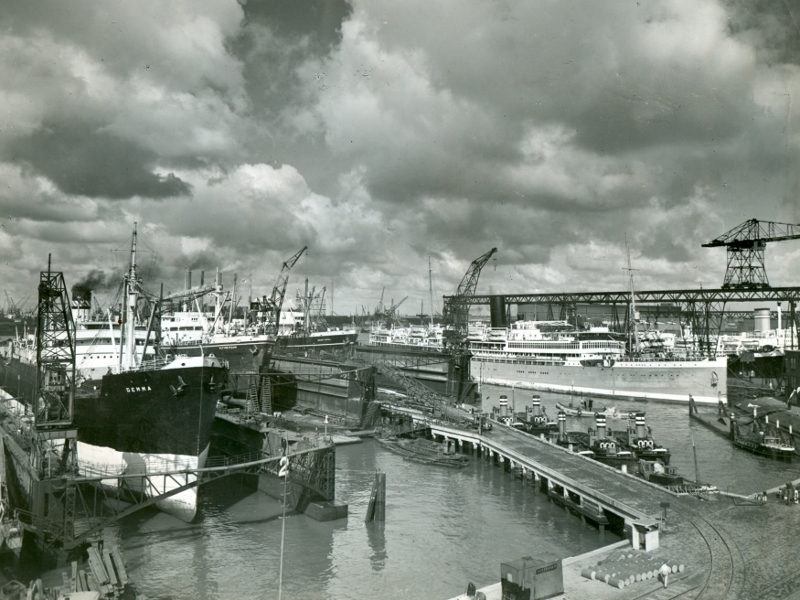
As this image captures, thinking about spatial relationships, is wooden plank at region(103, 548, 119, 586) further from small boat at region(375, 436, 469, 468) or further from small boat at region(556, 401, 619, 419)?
small boat at region(556, 401, 619, 419)

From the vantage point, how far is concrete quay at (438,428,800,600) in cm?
1483

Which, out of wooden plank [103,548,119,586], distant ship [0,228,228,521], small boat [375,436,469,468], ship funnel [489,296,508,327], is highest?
ship funnel [489,296,508,327]

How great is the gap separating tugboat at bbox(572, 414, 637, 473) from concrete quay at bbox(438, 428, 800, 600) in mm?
10313

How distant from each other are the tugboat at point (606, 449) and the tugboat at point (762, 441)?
9.08 meters

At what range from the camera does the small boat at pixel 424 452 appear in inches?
1432

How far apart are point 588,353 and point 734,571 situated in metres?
64.5

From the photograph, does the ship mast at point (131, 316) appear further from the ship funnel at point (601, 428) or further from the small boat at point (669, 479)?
the ship funnel at point (601, 428)

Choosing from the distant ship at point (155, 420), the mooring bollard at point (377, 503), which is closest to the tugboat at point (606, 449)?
the mooring bollard at point (377, 503)

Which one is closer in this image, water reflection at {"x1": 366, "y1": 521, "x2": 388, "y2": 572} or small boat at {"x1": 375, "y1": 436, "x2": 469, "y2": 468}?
water reflection at {"x1": 366, "y1": 521, "x2": 388, "y2": 572}

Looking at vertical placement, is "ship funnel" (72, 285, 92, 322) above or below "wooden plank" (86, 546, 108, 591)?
above

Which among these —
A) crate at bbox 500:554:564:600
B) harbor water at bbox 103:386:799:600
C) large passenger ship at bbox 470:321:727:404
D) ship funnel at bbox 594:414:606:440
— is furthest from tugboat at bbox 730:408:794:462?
crate at bbox 500:554:564:600

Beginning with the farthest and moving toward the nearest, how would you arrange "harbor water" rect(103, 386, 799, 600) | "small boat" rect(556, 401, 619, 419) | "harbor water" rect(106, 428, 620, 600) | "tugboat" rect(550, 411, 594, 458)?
"small boat" rect(556, 401, 619, 419) < "tugboat" rect(550, 411, 594, 458) < "harbor water" rect(103, 386, 799, 600) < "harbor water" rect(106, 428, 620, 600)

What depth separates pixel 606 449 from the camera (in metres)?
36.2

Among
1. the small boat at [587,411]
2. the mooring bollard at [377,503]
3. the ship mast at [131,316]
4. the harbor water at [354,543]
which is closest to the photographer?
the harbor water at [354,543]
